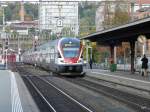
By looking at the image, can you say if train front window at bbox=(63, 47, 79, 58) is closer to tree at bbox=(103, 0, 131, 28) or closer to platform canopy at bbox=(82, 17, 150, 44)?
platform canopy at bbox=(82, 17, 150, 44)

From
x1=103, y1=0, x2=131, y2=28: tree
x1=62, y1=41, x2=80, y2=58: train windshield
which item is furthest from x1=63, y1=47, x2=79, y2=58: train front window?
x1=103, y1=0, x2=131, y2=28: tree

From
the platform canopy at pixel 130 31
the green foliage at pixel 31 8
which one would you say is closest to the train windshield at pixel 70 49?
the platform canopy at pixel 130 31

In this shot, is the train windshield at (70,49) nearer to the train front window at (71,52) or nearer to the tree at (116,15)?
the train front window at (71,52)

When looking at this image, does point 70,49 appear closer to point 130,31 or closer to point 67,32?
point 130,31

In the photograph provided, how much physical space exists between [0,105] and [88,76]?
30.3m

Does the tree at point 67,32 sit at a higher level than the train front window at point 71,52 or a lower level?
higher

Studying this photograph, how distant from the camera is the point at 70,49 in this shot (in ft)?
153

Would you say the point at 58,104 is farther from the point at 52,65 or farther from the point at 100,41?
the point at 100,41

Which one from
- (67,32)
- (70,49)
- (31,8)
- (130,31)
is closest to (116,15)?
(67,32)

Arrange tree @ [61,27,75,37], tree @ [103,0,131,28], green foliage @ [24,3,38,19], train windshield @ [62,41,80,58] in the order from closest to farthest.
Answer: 1. train windshield @ [62,41,80,58]
2. tree @ [103,0,131,28]
3. green foliage @ [24,3,38,19]
4. tree @ [61,27,75,37]

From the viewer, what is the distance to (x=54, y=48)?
48.8 metres

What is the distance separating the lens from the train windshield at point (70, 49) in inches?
1826

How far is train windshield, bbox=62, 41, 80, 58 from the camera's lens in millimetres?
46375

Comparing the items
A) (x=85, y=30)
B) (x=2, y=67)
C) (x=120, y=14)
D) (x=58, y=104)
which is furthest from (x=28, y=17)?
(x=58, y=104)
